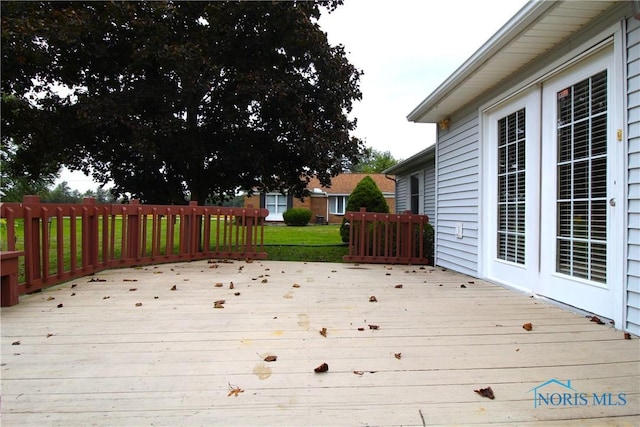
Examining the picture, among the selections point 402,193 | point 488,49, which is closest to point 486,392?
point 488,49

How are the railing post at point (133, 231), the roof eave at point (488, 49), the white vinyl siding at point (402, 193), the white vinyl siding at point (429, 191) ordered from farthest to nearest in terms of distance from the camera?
the white vinyl siding at point (402, 193), the white vinyl siding at point (429, 191), the railing post at point (133, 231), the roof eave at point (488, 49)

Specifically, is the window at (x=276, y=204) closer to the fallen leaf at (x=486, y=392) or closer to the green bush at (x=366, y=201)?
the green bush at (x=366, y=201)

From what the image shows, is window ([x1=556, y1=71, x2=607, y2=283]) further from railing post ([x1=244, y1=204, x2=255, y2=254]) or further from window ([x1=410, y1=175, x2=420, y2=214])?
window ([x1=410, y1=175, x2=420, y2=214])

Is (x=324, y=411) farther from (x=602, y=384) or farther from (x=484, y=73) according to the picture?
(x=484, y=73)

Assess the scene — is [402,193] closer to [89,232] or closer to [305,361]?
[89,232]

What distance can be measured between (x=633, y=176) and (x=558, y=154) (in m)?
0.89

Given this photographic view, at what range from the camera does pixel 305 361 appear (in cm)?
204

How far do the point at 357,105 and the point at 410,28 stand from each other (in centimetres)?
194

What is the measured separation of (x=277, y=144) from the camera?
7660mm

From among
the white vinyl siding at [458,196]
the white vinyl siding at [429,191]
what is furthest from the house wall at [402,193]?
the white vinyl siding at [458,196]

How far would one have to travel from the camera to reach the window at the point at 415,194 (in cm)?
1111

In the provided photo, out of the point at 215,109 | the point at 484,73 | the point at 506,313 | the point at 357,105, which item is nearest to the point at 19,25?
the point at 215,109

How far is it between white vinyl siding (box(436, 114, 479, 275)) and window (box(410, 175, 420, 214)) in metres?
4.85

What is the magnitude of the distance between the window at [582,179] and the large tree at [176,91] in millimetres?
4559
